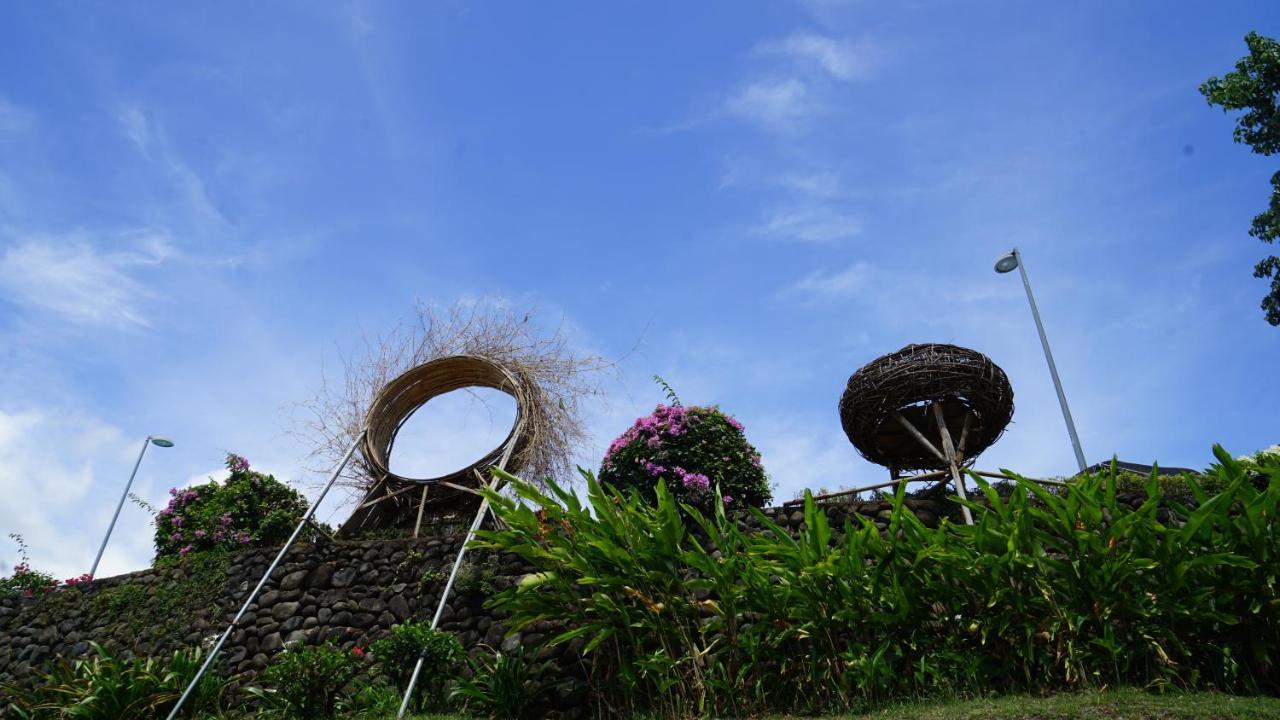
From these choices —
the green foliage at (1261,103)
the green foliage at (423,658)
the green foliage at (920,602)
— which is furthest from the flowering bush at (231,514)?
the green foliage at (1261,103)

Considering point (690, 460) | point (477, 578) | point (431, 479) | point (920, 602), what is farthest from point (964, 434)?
point (431, 479)

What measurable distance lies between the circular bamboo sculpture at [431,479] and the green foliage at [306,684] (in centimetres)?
239

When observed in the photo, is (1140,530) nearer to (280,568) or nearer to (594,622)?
(594,622)

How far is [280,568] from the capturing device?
7.49 m

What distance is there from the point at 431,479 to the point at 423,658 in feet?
9.38

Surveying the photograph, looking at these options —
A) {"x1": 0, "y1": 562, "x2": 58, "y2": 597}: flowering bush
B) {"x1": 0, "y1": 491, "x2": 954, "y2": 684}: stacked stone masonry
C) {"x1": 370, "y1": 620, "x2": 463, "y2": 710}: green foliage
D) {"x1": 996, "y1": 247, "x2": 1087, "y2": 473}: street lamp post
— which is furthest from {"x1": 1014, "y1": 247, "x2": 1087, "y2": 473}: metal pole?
{"x1": 0, "y1": 562, "x2": 58, "y2": 597}: flowering bush

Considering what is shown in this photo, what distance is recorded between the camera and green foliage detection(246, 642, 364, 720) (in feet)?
18.3

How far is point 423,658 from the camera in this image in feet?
18.6

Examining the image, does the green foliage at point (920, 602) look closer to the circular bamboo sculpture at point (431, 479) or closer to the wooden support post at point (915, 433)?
the wooden support post at point (915, 433)

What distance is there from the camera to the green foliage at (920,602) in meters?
4.48

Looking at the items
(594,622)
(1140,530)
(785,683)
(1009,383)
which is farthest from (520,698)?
(1009,383)

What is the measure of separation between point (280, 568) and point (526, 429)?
2.63 m

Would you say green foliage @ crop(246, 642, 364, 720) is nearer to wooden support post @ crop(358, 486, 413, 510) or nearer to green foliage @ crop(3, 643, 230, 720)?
green foliage @ crop(3, 643, 230, 720)

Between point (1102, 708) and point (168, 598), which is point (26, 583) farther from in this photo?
point (1102, 708)
